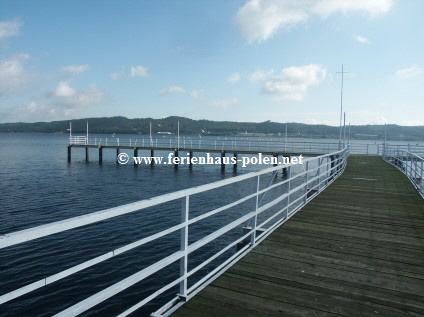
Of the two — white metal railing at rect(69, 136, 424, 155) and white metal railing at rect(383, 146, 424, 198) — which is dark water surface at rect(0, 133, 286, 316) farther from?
white metal railing at rect(69, 136, 424, 155)

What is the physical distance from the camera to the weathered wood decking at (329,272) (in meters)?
3.46

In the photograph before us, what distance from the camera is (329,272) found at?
4.39 m

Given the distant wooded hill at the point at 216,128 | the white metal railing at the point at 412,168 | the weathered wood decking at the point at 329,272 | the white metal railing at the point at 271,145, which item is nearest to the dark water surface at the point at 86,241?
the weathered wood decking at the point at 329,272

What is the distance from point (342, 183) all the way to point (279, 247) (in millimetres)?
8338

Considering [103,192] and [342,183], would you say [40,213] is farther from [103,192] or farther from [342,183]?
[342,183]

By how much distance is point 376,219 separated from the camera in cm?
730

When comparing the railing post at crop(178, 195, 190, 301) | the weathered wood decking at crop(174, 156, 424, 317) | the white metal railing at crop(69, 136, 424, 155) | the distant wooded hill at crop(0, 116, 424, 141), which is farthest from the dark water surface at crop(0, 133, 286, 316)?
the distant wooded hill at crop(0, 116, 424, 141)

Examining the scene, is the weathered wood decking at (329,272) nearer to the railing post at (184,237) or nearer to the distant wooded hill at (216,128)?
the railing post at (184,237)

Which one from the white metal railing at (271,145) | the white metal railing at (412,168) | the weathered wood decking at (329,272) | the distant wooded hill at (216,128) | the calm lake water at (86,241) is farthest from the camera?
the distant wooded hill at (216,128)

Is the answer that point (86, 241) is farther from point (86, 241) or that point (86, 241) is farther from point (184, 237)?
point (184, 237)

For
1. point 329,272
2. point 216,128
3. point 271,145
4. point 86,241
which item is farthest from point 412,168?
point 216,128

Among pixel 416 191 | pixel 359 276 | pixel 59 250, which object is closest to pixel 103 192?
pixel 59 250

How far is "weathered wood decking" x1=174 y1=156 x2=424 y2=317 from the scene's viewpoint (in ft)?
11.4

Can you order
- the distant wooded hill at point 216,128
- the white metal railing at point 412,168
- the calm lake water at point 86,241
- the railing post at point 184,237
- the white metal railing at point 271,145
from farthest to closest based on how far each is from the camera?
the distant wooded hill at point 216,128
the white metal railing at point 271,145
the white metal railing at point 412,168
the calm lake water at point 86,241
the railing post at point 184,237
